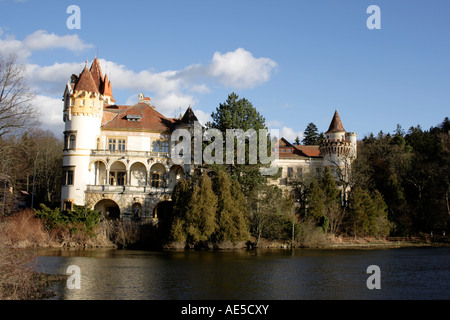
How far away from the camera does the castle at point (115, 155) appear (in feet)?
153

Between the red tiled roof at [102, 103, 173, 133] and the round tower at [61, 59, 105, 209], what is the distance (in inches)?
83.8

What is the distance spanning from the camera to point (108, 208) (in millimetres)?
49594

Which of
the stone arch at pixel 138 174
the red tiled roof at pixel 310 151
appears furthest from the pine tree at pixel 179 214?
the red tiled roof at pixel 310 151

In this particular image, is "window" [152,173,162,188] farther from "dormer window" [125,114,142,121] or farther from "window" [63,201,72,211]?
"window" [63,201,72,211]

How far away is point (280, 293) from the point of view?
21656 mm

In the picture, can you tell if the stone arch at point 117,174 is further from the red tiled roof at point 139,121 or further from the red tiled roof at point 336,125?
the red tiled roof at point 336,125

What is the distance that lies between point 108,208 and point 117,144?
7342mm

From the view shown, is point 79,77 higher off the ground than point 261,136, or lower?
higher

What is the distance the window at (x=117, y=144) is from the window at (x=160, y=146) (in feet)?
11.2

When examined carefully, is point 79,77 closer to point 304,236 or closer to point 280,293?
point 304,236

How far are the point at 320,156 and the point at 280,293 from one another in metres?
42.3

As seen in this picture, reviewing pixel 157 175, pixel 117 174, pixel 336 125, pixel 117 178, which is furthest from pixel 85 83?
pixel 336 125
